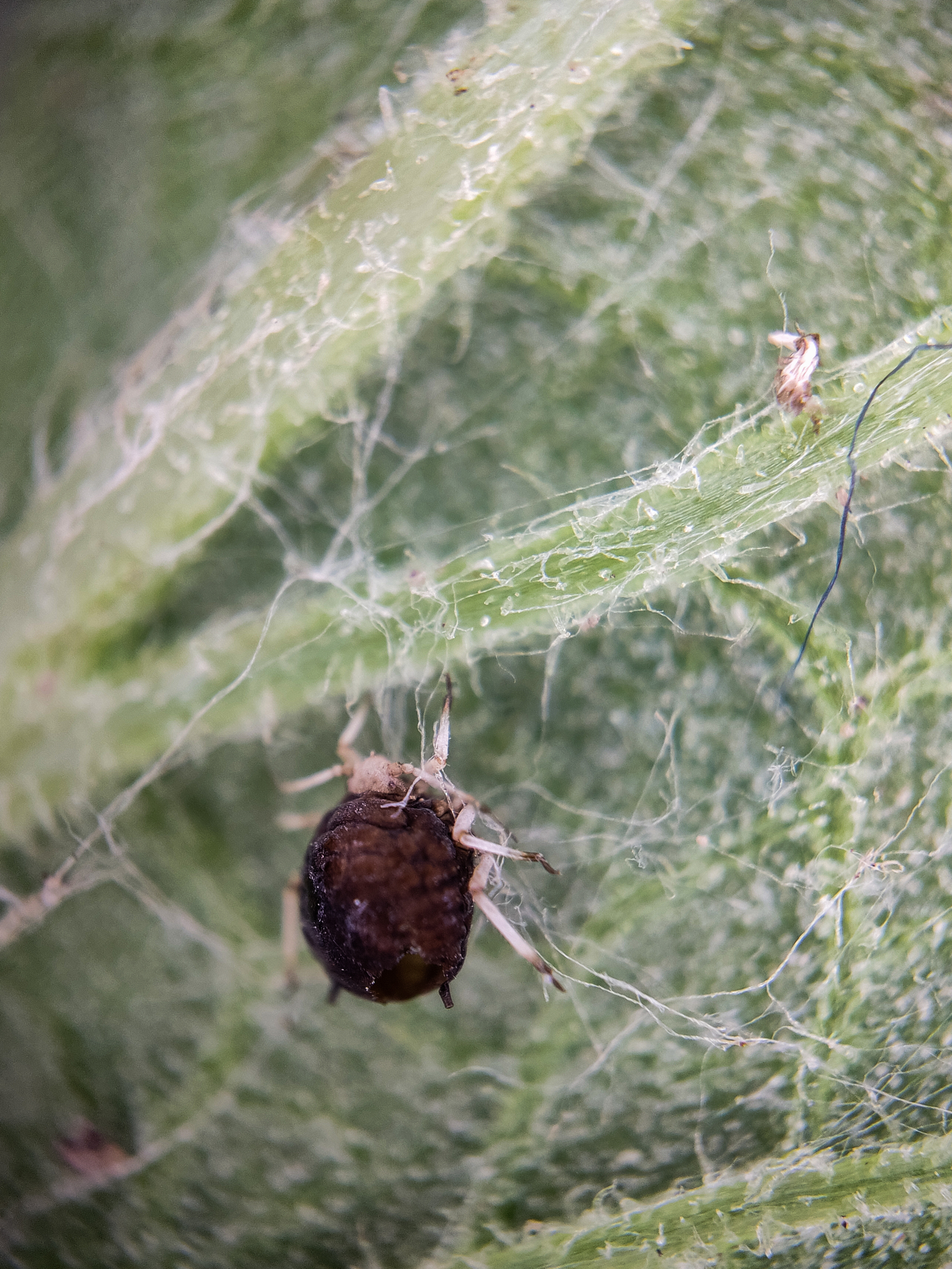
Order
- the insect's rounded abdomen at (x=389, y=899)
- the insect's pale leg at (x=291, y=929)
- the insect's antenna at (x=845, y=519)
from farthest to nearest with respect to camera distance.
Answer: the insect's pale leg at (x=291, y=929), the insect's antenna at (x=845, y=519), the insect's rounded abdomen at (x=389, y=899)

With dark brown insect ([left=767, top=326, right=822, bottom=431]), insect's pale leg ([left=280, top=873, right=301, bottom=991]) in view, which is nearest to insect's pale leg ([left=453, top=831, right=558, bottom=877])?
insect's pale leg ([left=280, top=873, right=301, bottom=991])

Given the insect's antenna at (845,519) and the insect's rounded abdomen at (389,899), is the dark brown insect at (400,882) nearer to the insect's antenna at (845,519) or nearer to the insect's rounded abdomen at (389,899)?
the insect's rounded abdomen at (389,899)

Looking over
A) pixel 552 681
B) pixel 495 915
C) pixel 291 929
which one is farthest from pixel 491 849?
pixel 291 929

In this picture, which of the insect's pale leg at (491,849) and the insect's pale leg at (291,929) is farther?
the insect's pale leg at (291,929)

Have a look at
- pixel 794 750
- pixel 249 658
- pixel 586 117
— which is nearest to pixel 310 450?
pixel 249 658

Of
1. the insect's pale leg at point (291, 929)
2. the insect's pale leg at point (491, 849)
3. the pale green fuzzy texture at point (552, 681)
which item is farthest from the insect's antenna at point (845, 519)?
the insect's pale leg at point (291, 929)

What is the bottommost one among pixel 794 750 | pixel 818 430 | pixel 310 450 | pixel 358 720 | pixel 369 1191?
pixel 369 1191

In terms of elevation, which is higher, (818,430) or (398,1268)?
(818,430)

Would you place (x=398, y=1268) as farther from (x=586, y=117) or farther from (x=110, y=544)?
(x=586, y=117)
